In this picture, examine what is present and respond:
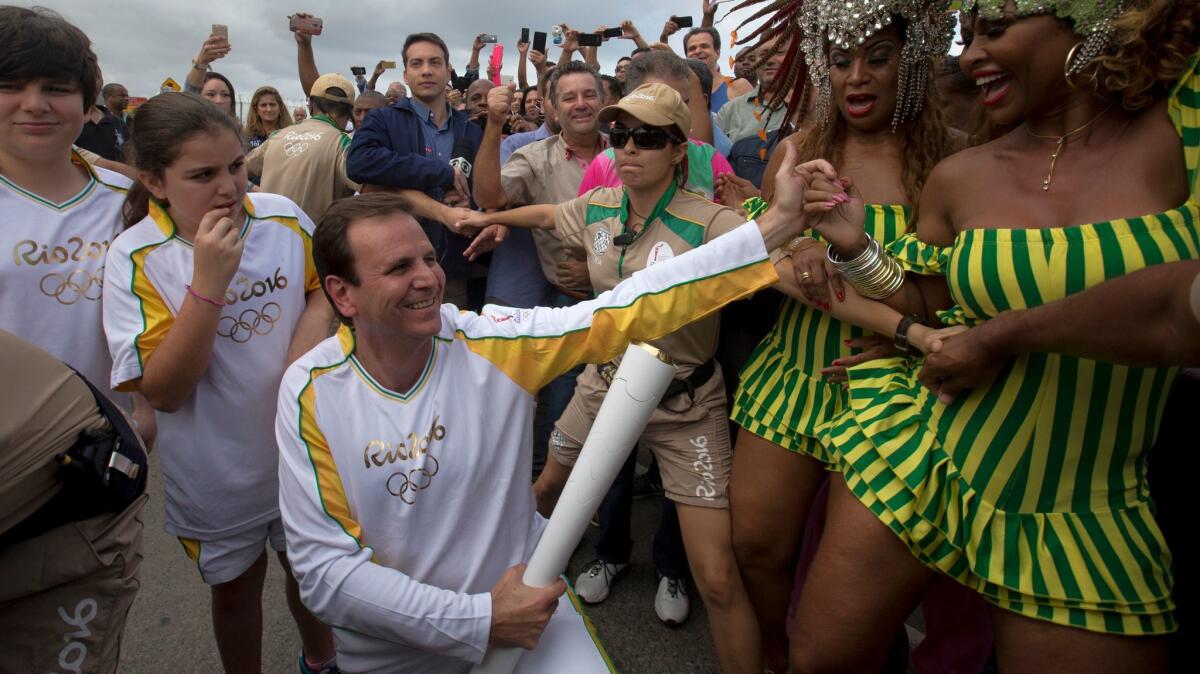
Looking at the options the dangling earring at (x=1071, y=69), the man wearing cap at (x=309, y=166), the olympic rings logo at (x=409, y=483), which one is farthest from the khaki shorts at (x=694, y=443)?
the man wearing cap at (x=309, y=166)

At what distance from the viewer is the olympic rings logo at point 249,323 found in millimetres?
2199

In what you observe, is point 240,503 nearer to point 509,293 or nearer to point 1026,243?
point 509,293

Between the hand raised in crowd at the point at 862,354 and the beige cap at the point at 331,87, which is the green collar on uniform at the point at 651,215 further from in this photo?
the beige cap at the point at 331,87

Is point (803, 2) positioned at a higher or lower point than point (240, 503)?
higher

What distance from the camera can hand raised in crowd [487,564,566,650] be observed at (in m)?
1.71

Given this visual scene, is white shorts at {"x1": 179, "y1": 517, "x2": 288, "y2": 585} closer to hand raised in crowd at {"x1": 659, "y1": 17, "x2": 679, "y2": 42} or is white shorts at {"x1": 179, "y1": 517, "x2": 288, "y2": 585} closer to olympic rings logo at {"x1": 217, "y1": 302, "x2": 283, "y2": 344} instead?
olympic rings logo at {"x1": 217, "y1": 302, "x2": 283, "y2": 344}

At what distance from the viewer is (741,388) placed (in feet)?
7.84

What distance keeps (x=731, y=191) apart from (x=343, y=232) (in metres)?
1.65

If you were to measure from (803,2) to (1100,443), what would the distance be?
157 centimetres

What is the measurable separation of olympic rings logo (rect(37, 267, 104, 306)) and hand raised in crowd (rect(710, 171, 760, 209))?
2.25 m

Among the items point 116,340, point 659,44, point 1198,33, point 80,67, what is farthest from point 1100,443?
point 659,44

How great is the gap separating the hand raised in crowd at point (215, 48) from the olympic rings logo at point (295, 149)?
149 cm

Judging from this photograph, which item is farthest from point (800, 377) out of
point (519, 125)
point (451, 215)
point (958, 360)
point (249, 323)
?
point (519, 125)

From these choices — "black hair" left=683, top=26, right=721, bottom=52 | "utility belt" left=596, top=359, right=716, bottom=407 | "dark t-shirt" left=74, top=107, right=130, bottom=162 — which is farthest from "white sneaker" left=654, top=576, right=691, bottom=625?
"dark t-shirt" left=74, top=107, right=130, bottom=162
